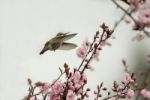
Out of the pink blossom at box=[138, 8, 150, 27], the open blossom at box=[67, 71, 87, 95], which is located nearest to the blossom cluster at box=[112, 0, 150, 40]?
the pink blossom at box=[138, 8, 150, 27]

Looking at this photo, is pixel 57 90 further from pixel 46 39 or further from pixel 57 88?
pixel 46 39

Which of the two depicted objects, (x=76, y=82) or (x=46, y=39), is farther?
(x=46, y=39)

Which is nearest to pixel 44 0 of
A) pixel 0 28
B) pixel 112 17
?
pixel 0 28

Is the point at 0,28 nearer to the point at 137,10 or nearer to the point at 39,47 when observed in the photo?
the point at 39,47

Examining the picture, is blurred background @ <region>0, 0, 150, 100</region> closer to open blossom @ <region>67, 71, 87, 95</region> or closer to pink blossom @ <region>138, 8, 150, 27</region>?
pink blossom @ <region>138, 8, 150, 27</region>

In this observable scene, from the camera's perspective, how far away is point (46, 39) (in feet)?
4.16

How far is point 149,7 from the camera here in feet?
5.26

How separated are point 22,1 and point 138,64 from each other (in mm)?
720

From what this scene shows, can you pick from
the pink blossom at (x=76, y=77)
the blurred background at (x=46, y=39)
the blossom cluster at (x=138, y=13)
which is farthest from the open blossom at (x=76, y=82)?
the blossom cluster at (x=138, y=13)

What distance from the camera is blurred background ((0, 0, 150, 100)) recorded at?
1166 mm

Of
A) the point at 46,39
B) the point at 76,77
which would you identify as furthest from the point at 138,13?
the point at 76,77

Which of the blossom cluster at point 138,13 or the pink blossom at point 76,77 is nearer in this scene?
the pink blossom at point 76,77

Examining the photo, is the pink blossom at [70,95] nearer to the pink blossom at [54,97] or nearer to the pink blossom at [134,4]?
the pink blossom at [54,97]

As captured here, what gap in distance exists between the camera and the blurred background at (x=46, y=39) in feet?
3.83
